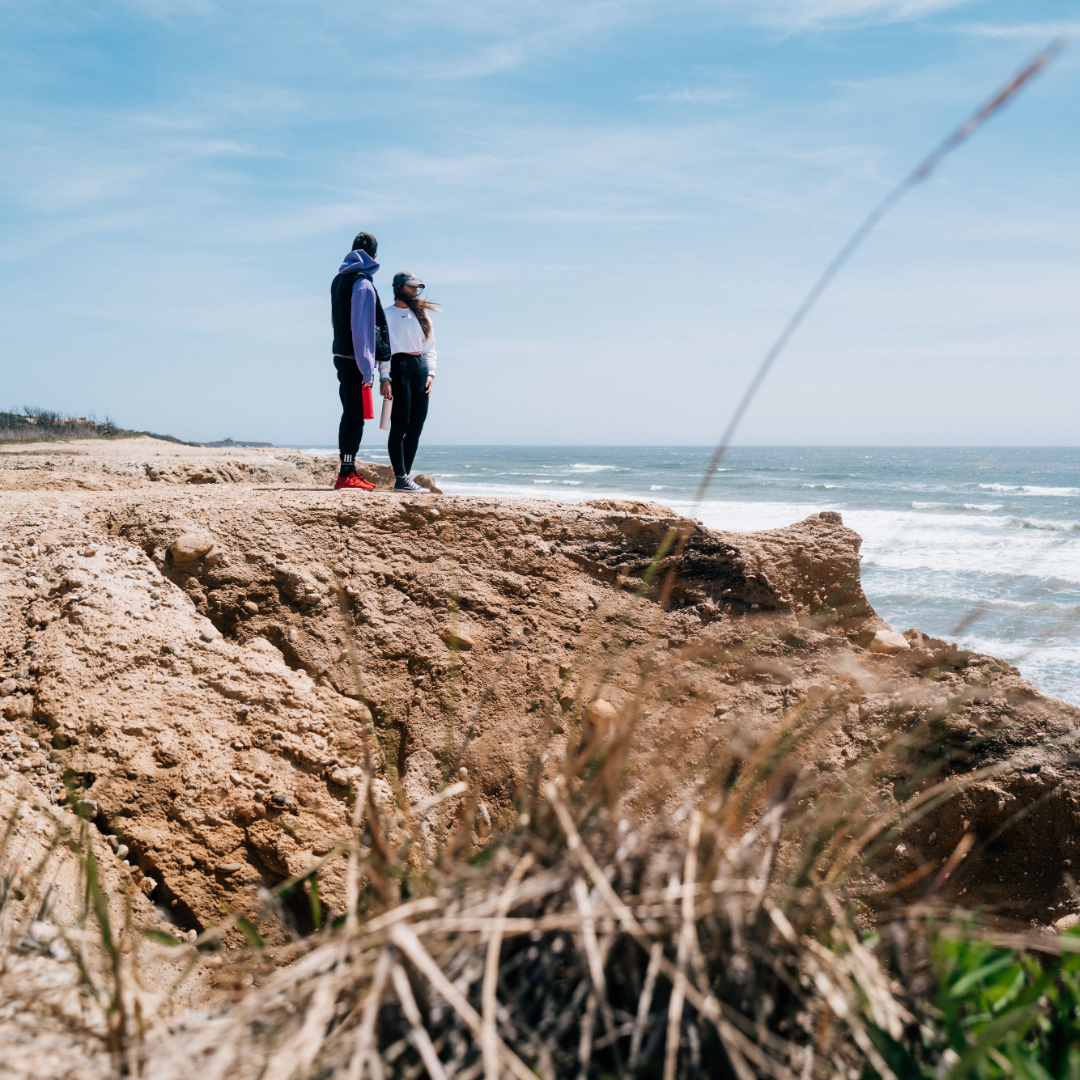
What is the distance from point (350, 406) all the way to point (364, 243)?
3.72 feet

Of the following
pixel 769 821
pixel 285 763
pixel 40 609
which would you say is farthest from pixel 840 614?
pixel 40 609

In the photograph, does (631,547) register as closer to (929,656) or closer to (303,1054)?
(929,656)

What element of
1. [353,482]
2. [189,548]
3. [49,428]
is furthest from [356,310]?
[49,428]

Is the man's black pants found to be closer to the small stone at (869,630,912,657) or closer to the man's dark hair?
the man's dark hair

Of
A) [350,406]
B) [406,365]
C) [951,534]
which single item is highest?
[406,365]

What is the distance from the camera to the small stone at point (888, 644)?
4.21m

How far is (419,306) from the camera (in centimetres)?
551

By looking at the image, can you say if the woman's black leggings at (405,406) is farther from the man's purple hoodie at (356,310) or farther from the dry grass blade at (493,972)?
the dry grass blade at (493,972)

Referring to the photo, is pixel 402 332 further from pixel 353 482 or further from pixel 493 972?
pixel 493 972

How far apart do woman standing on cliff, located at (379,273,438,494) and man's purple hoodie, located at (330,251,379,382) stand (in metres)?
0.18

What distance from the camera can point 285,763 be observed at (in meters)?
3.21

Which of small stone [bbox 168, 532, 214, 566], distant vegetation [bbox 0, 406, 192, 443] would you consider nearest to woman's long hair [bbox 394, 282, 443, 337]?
small stone [bbox 168, 532, 214, 566]

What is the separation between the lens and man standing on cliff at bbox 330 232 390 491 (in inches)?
207

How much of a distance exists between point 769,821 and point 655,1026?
1.01 feet
